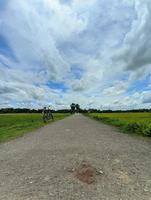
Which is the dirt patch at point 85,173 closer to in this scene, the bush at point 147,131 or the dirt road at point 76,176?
the dirt road at point 76,176

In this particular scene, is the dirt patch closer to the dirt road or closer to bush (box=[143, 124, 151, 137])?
the dirt road

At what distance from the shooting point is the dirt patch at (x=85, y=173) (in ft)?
19.7

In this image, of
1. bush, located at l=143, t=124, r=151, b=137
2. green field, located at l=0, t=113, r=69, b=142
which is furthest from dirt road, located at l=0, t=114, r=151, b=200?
bush, located at l=143, t=124, r=151, b=137

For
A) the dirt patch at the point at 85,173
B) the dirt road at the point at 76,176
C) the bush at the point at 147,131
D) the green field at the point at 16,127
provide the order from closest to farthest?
the dirt road at the point at 76,176
the dirt patch at the point at 85,173
the bush at the point at 147,131
the green field at the point at 16,127

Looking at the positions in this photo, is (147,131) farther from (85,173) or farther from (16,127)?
(16,127)

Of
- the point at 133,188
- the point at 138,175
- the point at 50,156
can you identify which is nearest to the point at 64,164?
the point at 50,156

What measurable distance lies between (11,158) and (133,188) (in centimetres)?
503

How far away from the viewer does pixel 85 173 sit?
260 inches

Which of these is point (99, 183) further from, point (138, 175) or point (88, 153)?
point (88, 153)

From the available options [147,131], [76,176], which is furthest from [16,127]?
[76,176]

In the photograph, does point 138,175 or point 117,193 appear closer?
point 117,193

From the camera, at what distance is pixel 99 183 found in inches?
227

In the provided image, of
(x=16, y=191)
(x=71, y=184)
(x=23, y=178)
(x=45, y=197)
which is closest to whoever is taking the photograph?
(x=45, y=197)

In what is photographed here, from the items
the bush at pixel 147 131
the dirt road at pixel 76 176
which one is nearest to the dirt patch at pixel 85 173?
the dirt road at pixel 76 176
